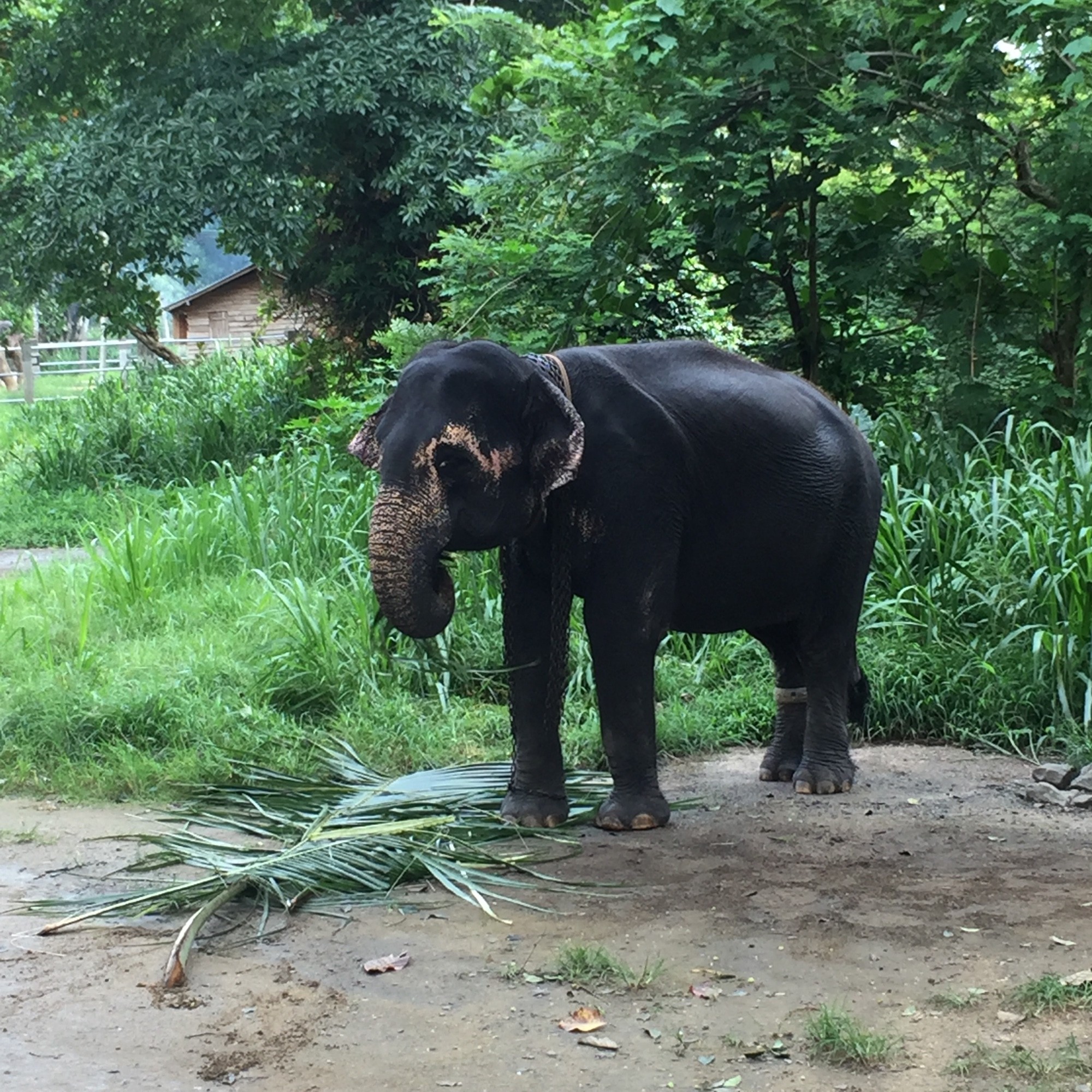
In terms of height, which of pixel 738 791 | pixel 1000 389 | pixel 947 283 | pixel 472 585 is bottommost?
pixel 738 791

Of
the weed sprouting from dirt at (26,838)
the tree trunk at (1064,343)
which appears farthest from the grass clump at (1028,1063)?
the tree trunk at (1064,343)

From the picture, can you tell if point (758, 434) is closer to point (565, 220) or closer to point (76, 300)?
point (565, 220)

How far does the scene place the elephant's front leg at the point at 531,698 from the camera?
4.88m

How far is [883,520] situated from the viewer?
6945mm

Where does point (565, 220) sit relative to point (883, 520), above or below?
above

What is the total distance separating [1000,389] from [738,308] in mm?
1611

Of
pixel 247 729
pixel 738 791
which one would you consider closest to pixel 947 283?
pixel 738 791

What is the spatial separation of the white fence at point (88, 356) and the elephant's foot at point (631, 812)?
12.5 metres

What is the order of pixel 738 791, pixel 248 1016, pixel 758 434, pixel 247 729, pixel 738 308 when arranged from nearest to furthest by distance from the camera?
1. pixel 248 1016
2. pixel 758 434
3. pixel 738 791
4. pixel 247 729
5. pixel 738 308

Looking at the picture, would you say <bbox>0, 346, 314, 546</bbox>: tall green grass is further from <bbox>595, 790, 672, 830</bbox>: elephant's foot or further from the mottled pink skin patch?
the mottled pink skin patch

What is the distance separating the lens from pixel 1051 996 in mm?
3307

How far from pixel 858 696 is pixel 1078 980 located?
8.13 feet

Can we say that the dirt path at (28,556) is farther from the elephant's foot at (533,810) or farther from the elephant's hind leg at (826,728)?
the elephant's hind leg at (826,728)

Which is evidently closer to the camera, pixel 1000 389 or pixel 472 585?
pixel 472 585
